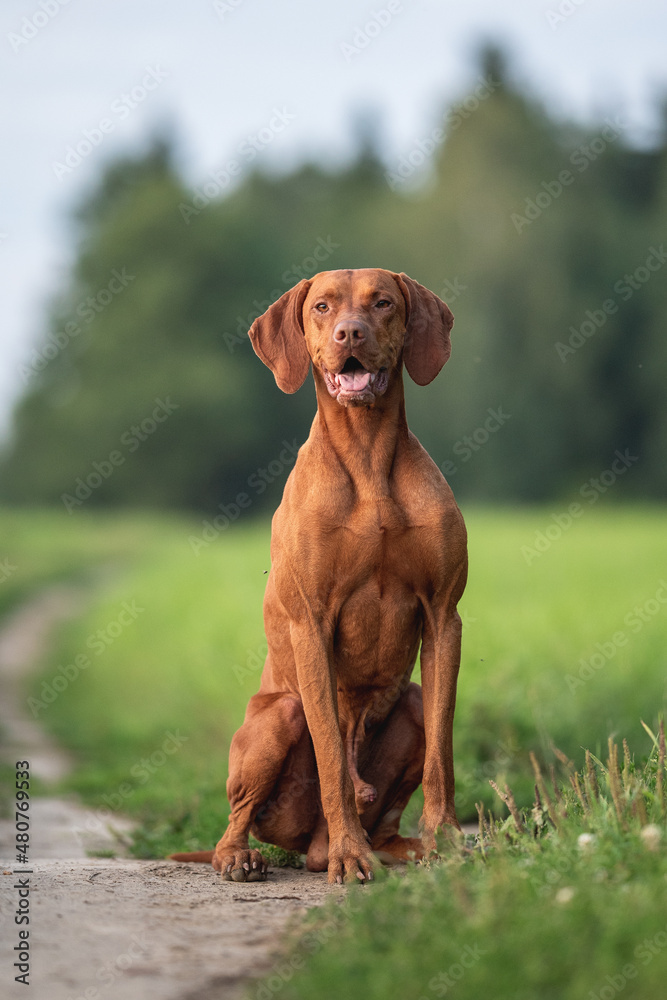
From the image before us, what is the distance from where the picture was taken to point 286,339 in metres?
4.65

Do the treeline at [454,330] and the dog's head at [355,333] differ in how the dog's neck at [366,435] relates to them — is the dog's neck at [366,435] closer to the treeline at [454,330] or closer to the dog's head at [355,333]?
the dog's head at [355,333]

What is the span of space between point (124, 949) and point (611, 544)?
14.5m

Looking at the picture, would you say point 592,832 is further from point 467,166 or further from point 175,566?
point 467,166

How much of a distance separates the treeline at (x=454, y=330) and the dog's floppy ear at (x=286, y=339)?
28308 millimetres

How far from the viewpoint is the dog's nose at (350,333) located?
4184 millimetres

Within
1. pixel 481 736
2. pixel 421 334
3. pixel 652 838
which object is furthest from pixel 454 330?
pixel 652 838

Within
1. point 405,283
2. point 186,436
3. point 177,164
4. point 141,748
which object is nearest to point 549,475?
point 186,436

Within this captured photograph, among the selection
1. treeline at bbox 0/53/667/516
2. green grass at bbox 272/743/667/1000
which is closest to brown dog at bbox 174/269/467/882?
green grass at bbox 272/743/667/1000

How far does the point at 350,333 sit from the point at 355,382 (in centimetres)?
20

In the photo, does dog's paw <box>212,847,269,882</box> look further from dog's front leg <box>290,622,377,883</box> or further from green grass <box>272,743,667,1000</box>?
green grass <box>272,743,667,1000</box>

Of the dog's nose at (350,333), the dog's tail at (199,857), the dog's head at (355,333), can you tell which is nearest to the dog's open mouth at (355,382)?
the dog's head at (355,333)

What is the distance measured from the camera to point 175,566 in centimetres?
2108

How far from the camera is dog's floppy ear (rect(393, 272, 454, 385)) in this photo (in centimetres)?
456

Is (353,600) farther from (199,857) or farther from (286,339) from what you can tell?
(199,857)
